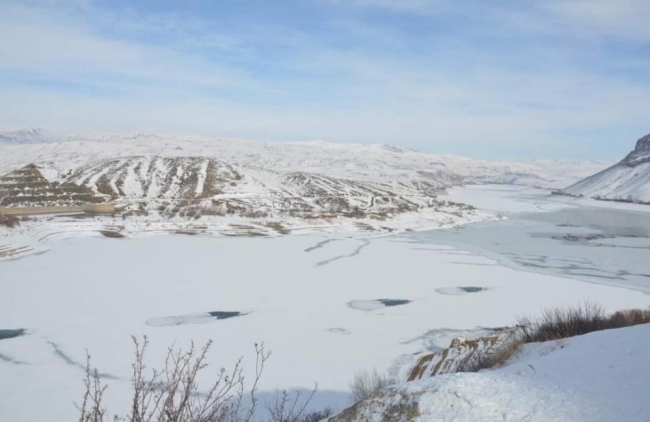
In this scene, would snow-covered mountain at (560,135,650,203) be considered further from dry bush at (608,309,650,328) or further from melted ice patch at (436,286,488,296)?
dry bush at (608,309,650,328)

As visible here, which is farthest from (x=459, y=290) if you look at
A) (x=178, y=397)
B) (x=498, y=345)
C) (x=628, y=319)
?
(x=178, y=397)

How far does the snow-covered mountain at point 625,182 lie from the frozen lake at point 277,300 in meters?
87.0

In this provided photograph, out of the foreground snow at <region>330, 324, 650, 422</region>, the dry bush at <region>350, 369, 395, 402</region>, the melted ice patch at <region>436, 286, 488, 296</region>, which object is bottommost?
the melted ice patch at <region>436, 286, 488, 296</region>

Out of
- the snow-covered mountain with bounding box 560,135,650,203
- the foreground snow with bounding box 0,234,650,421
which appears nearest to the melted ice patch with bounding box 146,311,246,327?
the foreground snow with bounding box 0,234,650,421

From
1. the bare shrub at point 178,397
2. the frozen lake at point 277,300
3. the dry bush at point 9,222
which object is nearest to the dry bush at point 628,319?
the frozen lake at point 277,300

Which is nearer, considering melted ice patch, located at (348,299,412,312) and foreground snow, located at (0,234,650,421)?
foreground snow, located at (0,234,650,421)

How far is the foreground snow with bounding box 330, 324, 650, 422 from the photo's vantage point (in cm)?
418

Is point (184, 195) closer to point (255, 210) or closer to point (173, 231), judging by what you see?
point (255, 210)

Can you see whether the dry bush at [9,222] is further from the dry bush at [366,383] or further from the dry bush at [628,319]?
the dry bush at [628,319]

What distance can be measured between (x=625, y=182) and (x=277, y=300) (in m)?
134

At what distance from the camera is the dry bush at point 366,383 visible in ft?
31.3

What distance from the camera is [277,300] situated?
17.5 metres

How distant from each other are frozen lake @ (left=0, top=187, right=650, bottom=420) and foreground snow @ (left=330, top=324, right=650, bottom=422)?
16.6 feet

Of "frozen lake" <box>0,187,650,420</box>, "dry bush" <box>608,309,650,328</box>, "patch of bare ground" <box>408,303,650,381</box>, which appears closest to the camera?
"patch of bare ground" <box>408,303,650,381</box>
